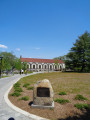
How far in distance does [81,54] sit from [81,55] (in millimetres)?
1434

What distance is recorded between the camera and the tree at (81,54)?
123 feet

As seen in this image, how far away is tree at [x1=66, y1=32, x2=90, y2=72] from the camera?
37344 mm

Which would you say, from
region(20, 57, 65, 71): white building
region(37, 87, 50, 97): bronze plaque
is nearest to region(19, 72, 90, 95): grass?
region(37, 87, 50, 97): bronze plaque

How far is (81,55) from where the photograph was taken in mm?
36969

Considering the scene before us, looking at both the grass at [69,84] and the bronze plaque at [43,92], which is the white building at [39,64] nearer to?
the grass at [69,84]

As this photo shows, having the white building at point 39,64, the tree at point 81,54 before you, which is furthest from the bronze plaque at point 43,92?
the white building at point 39,64

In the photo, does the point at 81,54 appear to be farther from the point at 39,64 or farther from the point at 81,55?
the point at 39,64

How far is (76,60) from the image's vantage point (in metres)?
38.6

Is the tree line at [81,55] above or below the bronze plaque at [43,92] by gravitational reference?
above

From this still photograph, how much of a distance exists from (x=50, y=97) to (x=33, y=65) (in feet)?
216

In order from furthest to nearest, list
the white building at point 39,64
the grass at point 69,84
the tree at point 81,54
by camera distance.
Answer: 1. the white building at point 39,64
2. the tree at point 81,54
3. the grass at point 69,84

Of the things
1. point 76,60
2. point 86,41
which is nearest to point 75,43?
point 86,41

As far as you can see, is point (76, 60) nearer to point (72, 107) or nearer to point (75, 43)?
point (75, 43)

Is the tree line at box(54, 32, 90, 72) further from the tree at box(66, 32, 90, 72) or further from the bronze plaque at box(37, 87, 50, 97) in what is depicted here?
the bronze plaque at box(37, 87, 50, 97)
